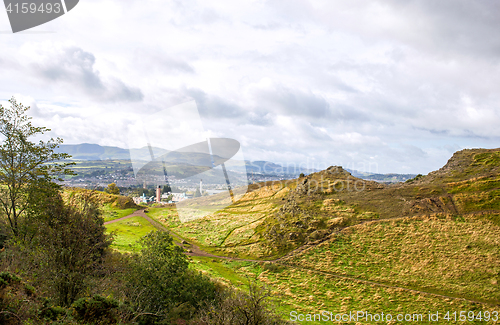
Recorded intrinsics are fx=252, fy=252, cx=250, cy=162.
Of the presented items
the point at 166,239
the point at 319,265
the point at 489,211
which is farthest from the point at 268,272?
the point at 489,211

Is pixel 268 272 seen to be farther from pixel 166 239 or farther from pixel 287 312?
pixel 166 239

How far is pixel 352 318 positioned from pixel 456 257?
54.7 feet

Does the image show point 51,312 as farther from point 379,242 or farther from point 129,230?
point 129,230

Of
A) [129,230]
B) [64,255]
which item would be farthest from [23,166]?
[129,230]

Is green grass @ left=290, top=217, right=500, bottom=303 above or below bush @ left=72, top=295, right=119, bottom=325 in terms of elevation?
below

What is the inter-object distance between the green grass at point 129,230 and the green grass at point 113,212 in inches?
194

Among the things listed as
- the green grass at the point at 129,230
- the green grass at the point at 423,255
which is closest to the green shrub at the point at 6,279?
the green grass at the point at 129,230

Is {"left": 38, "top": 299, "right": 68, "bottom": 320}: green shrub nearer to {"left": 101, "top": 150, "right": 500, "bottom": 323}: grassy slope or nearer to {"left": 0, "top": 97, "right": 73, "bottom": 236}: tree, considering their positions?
{"left": 0, "top": 97, "right": 73, "bottom": 236}: tree

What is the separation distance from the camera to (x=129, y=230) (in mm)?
55656

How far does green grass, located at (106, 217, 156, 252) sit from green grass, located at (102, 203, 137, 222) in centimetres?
493

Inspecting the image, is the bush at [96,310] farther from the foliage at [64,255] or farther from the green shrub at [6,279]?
the green shrub at [6,279]

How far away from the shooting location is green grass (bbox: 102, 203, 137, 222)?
65.8 meters

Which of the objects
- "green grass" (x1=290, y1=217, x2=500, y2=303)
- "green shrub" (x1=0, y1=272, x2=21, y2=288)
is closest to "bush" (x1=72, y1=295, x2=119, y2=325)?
"green shrub" (x1=0, y1=272, x2=21, y2=288)

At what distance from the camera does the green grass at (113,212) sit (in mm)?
65812
